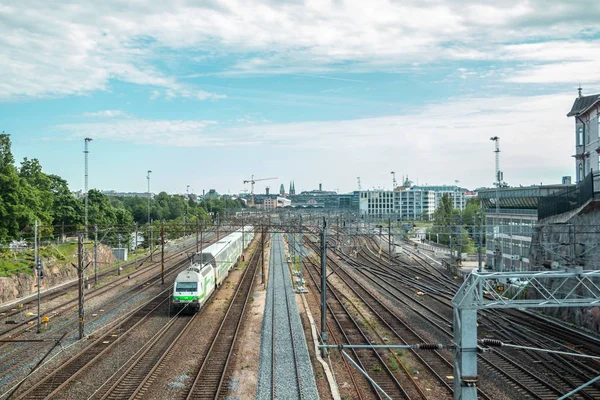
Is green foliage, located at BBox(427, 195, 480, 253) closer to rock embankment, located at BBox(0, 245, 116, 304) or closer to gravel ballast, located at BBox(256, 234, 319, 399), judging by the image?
gravel ballast, located at BBox(256, 234, 319, 399)

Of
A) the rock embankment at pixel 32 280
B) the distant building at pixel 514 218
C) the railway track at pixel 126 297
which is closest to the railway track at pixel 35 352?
the railway track at pixel 126 297

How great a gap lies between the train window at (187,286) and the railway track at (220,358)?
2199mm

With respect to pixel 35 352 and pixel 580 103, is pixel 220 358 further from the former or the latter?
pixel 580 103

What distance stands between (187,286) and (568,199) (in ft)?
66.6

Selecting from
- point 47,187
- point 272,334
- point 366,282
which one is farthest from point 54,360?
point 47,187

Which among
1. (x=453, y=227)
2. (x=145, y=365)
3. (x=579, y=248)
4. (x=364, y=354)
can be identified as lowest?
(x=364, y=354)

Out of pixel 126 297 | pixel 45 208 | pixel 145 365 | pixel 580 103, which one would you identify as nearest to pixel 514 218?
pixel 580 103

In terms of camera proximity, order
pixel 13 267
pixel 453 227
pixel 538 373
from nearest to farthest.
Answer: pixel 538 373, pixel 13 267, pixel 453 227

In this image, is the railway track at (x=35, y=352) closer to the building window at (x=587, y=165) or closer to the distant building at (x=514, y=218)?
the distant building at (x=514, y=218)

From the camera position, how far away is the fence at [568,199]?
75.7 feet

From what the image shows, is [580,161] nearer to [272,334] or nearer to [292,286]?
[292,286]

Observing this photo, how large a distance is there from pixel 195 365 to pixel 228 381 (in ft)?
7.31

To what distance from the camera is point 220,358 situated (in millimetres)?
18828

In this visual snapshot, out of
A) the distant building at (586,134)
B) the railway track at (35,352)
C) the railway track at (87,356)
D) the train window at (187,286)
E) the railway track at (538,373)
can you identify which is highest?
the distant building at (586,134)
